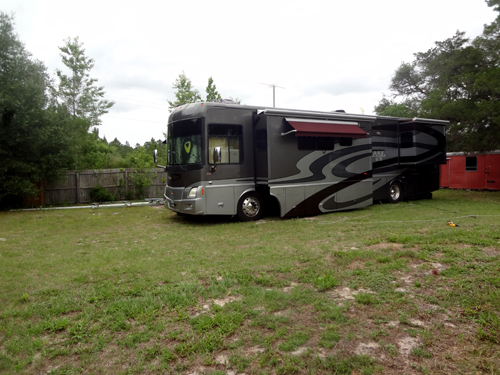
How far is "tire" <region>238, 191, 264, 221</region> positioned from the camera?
9951 millimetres

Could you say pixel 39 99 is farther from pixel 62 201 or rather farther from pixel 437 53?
pixel 437 53

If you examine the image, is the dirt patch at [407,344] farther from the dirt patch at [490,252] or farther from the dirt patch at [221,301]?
the dirt patch at [490,252]

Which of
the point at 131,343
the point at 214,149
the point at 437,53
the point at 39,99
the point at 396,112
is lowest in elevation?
the point at 131,343

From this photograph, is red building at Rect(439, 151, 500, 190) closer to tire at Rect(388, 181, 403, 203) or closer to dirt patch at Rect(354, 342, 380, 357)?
tire at Rect(388, 181, 403, 203)

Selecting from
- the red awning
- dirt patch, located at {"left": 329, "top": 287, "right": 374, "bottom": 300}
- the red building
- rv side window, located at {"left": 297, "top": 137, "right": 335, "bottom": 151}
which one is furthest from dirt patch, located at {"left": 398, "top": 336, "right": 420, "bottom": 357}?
the red building

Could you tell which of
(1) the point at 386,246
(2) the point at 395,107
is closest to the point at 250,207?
(1) the point at 386,246

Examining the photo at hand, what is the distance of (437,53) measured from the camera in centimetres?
2675

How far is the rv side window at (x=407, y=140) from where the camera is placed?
13.3 m

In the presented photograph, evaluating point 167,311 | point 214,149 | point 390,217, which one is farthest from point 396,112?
point 167,311

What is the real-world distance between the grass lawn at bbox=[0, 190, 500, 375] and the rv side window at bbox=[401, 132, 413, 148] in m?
6.51

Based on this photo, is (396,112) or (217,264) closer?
(217,264)

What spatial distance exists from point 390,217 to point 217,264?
19.8ft

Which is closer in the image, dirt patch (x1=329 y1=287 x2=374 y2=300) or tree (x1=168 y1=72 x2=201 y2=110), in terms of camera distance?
dirt patch (x1=329 y1=287 x2=374 y2=300)

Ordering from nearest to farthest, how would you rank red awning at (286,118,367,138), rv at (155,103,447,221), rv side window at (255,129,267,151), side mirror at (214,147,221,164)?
side mirror at (214,147,221,164), rv at (155,103,447,221), rv side window at (255,129,267,151), red awning at (286,118,367,138)
